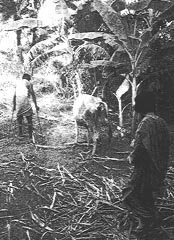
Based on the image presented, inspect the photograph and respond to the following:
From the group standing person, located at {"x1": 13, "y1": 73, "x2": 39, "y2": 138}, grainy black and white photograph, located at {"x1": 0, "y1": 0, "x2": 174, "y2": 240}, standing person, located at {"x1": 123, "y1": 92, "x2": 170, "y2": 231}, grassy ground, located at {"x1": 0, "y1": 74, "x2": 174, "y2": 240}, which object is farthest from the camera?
standing person, located at {"x1": 13, "y1": 73, "x2": 39, "y2": 138}

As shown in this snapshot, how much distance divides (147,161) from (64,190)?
1733 mm

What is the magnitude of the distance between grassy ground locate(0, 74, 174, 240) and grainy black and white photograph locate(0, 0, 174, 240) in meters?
0.01

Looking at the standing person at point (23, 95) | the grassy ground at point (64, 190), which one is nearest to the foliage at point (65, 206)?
the grassy ground at point (64, 190)

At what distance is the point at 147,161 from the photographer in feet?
12.7

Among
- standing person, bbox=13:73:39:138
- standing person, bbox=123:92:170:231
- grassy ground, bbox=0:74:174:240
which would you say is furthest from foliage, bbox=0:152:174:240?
standing person, bbox=13:73:39:138

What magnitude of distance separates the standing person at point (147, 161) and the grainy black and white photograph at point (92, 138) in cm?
1

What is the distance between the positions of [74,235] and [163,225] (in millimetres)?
1041

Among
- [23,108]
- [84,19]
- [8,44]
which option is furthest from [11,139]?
[8,44]

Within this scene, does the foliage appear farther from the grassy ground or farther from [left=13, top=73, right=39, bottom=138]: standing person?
[left=13, top=73, right=39, bottom=138]: standing person

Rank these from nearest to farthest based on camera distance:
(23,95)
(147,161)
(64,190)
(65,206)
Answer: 1. (147,161)
2. (65,206)
3. (64,190)
4. (23,95)

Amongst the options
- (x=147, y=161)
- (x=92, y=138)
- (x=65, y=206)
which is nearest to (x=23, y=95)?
(x=92, y=138)

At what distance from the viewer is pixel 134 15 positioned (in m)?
7.34

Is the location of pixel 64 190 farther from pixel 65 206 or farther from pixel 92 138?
pixel 92 138

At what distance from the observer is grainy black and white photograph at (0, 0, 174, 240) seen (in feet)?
13.0
